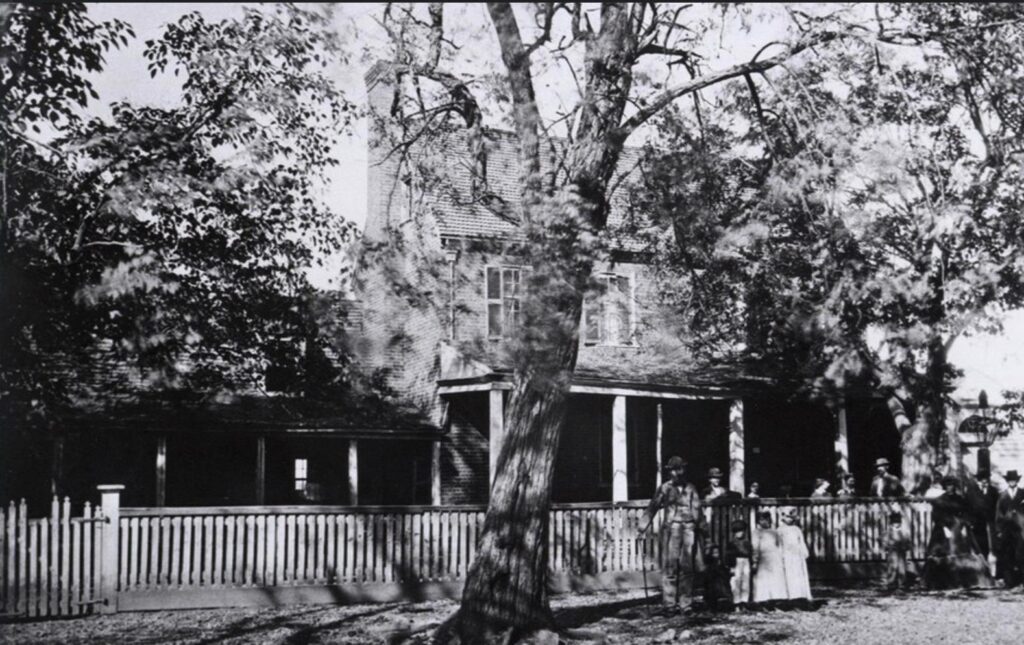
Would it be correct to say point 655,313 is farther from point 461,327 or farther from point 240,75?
point 240,75

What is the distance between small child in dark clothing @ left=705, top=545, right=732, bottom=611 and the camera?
530 inches

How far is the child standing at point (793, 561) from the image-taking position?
1332 centimetres

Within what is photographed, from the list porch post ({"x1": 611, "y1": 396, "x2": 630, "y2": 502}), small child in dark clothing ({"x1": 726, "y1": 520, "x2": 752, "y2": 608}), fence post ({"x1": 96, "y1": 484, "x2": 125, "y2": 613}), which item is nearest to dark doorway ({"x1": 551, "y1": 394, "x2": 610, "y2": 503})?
porch post ({"x1": 611, "y1": 396, "x2": 630, "y2": 502})

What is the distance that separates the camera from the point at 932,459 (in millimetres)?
21078

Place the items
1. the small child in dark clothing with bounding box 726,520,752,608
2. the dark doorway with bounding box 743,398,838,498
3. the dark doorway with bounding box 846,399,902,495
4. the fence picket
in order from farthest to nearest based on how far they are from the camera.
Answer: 1. the dark doorway with bounding box 846,399,902,495
2. the dark doorway with bounding box 743,398,838,498
3. the small child in dark clothing with bounding box 726,520,752,608
4. the fence picket

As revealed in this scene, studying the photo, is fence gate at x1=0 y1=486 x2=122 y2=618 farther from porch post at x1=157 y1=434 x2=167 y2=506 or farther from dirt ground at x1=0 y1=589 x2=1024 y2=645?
porch post at x1=157 y1=434 x2=167 y2=506

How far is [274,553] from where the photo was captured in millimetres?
14391

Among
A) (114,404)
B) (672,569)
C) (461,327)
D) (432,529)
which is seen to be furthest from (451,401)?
(672,569)

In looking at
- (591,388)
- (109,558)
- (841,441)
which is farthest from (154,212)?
(841,441)

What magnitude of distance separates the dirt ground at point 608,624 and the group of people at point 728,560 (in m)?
0.27

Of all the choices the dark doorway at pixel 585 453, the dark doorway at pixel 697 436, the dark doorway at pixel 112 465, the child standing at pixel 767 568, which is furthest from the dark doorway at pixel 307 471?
the child standing at pixel 767 568

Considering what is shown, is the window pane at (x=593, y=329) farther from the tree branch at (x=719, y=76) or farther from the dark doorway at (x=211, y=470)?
the tree branch at (x=719, y=76)

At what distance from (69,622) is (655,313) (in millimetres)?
12295

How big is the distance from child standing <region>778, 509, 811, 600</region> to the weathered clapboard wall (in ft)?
6.02
